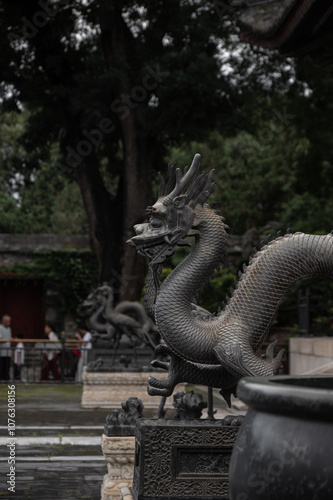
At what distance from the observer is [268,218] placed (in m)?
31.9

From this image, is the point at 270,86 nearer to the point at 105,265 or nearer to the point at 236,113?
the point at 236,113

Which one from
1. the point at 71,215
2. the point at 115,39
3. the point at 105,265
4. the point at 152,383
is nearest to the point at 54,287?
the point at 105,265

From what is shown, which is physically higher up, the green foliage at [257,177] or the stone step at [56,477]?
the stone step at [56,477]

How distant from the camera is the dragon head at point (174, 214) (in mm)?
5609

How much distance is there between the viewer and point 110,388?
14.7 meters

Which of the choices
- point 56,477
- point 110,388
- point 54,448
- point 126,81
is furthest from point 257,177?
point 56,477

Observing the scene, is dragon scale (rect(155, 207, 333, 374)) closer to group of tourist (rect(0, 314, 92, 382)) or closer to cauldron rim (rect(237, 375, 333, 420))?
cauldron rim (rect(237, 375, 333, 420))

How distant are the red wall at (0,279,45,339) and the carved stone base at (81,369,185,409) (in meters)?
13.0

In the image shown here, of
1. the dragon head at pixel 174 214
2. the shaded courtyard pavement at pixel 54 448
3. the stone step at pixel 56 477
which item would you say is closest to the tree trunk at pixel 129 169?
the shaded courtyard pavement at pixel 54 448

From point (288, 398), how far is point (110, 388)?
12428mm

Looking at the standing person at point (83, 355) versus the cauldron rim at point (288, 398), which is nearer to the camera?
the cauldron rim at point (288, 398)

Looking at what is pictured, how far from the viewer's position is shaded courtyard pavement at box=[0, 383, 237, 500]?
744cm

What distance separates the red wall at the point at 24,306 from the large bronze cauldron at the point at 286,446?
2498cm

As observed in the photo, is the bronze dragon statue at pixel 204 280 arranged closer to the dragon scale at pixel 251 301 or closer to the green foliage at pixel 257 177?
the dragon scale at pixel 251 301
